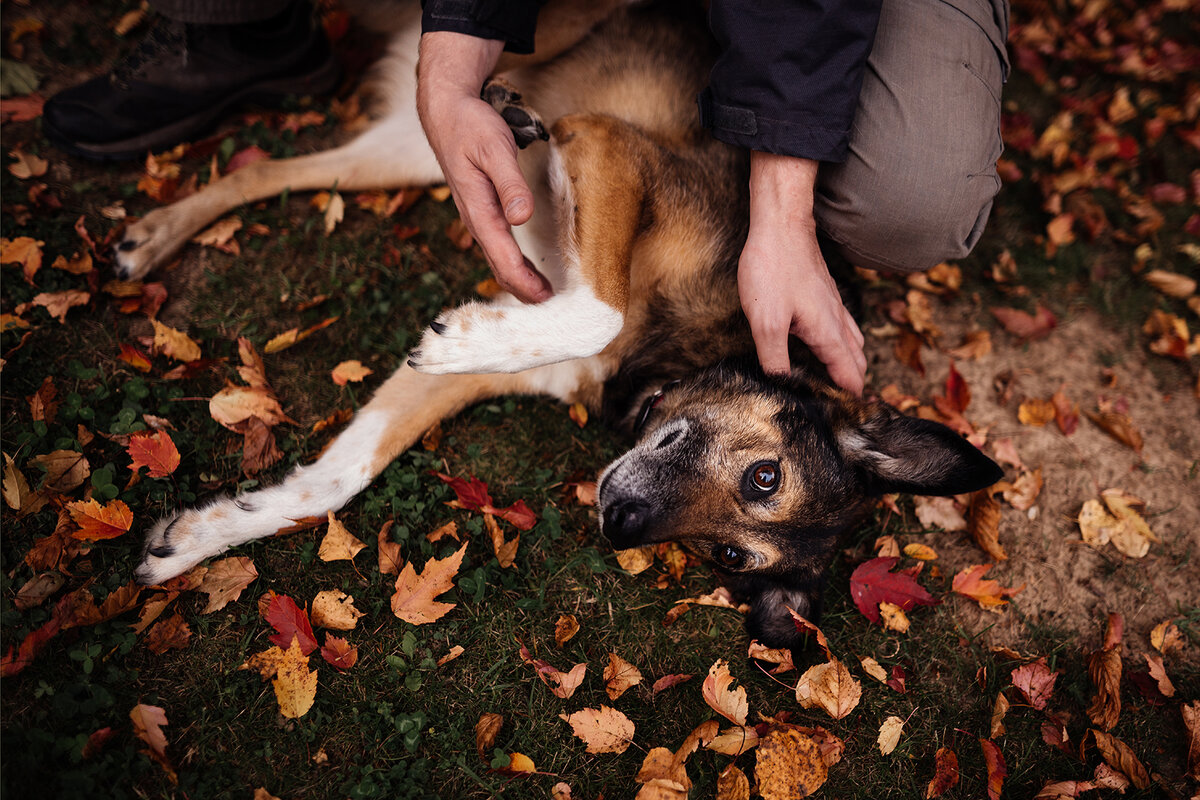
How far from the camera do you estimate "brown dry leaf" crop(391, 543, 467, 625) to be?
2.71m

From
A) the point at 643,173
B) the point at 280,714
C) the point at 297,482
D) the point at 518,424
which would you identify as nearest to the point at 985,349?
the point at 643,173

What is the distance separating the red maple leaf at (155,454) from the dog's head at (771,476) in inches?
67.7

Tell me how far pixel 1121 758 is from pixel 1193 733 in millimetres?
392

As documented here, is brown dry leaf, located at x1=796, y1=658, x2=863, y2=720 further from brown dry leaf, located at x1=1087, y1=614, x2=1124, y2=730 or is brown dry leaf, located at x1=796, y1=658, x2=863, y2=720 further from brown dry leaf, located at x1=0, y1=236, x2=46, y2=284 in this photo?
brown dry leaf, located at x1=0, y1=236, x2=46, y2=284

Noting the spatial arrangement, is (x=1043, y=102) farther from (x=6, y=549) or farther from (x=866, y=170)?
(x=6, y=549)

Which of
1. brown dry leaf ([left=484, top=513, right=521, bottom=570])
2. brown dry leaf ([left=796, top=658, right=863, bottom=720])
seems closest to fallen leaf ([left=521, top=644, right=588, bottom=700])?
brown dry leaf ([left=484, top=513, right=521, bottom=570])

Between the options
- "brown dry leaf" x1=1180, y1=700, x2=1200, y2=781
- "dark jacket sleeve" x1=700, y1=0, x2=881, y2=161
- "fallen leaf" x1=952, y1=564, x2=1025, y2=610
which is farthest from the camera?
"fallen leaf" x1=952, y1=564, x2=1025, y2=610

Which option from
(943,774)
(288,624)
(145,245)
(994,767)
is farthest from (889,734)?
(145,245)

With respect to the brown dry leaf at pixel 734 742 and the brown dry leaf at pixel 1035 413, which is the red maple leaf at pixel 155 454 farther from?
the brown dry leaf at pixel 1035 413

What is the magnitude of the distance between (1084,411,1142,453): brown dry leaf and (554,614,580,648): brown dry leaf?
3.22 metres

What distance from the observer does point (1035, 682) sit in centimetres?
307

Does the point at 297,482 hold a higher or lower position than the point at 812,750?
higher

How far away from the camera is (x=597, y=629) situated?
114 inches

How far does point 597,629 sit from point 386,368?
61.9 inches
